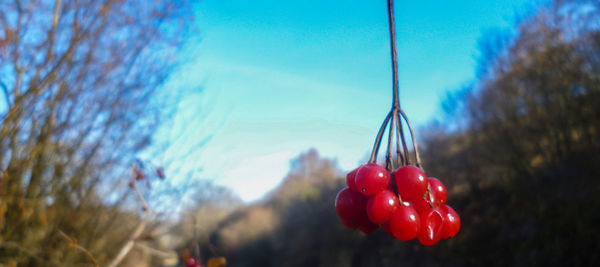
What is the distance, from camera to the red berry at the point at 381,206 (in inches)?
26.2

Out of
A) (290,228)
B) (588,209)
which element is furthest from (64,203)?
(290,228)

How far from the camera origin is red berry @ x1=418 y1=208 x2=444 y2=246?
2.32 feet

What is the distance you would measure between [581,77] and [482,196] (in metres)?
3.94

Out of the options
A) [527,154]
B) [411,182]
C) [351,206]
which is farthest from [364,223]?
[527,154]

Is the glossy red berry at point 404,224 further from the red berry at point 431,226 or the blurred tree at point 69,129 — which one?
the blurred tree at point 69,129

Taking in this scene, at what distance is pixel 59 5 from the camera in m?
2.06

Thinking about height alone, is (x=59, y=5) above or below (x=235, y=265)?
above

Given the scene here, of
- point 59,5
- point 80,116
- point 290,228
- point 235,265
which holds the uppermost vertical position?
point 59,5

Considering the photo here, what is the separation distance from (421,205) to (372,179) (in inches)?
5.5

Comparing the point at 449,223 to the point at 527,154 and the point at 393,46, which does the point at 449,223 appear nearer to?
the point at 393,46

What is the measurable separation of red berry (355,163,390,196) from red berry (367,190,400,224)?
0.04 ft

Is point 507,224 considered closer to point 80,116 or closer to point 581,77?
point 581,77

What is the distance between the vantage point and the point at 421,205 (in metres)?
0.73

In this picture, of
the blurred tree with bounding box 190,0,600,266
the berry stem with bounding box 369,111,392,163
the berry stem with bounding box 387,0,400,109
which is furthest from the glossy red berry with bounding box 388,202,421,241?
the blurred tree with bounding box 190,0,600,266
